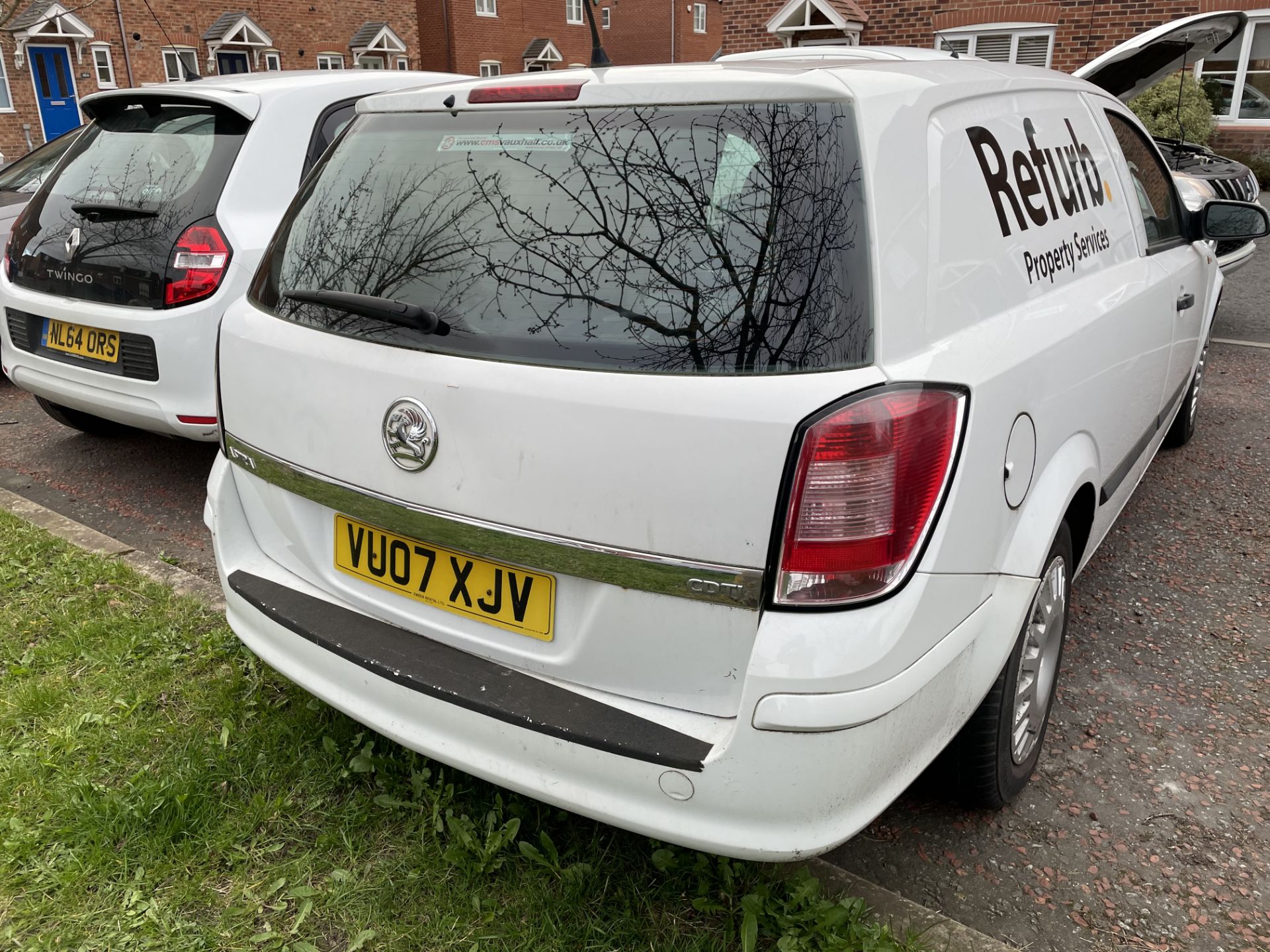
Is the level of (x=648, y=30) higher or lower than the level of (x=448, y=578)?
higher

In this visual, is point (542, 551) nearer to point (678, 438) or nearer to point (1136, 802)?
point (678, 438)

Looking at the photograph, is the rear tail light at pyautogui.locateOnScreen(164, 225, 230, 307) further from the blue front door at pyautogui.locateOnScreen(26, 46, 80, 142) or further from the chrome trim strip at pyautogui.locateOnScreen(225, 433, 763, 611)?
the blue front door at pyautogui.locateOnScreen(26, 46, 80, 142)

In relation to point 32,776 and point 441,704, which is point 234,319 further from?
point 32,776

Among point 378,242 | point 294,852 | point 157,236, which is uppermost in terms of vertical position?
point 378,242

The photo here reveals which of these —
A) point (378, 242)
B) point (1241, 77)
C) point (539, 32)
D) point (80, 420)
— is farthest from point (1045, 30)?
point (539, 32)

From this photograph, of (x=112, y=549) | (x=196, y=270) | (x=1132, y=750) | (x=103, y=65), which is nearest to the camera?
(x=1132, y=750)

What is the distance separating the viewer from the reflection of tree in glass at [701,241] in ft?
5.87

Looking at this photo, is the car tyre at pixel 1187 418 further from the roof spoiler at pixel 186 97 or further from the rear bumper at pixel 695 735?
the roof spoiler at pixel 186 97

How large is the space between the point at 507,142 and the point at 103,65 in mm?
28072

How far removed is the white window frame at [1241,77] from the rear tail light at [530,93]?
65.8ft

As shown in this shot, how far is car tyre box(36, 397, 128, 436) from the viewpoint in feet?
17.5

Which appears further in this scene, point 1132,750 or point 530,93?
point 1132,750

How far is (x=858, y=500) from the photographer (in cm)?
175

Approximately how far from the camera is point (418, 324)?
2.07m
